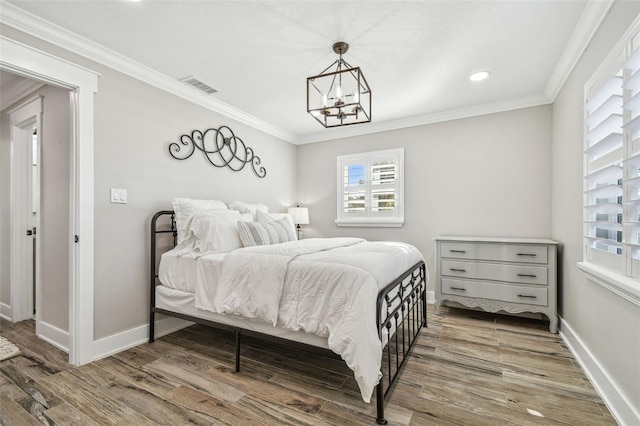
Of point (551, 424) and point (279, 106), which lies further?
point (279, 106)

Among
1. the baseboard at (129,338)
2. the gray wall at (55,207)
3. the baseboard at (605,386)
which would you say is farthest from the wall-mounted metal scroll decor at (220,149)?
the baseboard at (605,386)

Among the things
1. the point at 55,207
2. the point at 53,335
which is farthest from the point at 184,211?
the point at 53,335

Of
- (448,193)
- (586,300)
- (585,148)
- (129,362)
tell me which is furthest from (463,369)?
(129,362)

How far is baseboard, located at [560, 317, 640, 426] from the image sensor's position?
1550 millimetres

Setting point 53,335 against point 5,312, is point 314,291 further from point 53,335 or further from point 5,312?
point 5,312

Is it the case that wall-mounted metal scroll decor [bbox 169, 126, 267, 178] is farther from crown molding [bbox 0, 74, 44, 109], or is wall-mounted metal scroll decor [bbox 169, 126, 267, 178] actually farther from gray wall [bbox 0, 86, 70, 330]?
crown molding [bbox 0, 74, 44, 109]

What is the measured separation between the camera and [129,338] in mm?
2637

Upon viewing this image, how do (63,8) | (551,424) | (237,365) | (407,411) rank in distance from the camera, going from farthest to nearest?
(237,365) < (63,8) < (407,411) < (551,424)

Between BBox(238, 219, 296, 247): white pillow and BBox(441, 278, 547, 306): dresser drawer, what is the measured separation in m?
1.94

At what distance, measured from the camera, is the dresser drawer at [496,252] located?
3021mm

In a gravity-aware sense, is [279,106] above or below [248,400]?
above

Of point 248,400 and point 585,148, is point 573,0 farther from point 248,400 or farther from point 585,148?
point 248,400

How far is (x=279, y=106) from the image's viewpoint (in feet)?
12.3

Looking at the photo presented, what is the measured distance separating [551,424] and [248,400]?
171cm
